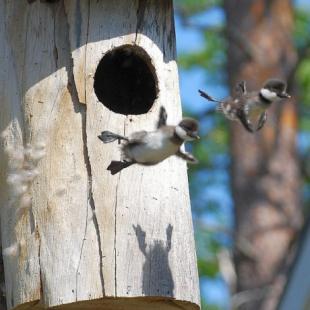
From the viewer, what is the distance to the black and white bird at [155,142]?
480cm

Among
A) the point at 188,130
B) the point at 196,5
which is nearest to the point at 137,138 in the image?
the point at 188,130

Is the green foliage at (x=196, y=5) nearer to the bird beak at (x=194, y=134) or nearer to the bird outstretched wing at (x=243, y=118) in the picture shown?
the bird outstretched wing at (x=243, y=118)

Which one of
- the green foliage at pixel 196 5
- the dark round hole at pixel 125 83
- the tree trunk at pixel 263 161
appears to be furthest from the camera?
the green foliage at pixel 196 5

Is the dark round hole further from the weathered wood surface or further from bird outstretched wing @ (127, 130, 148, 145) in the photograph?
bird outstretched wing @ (127, 130, 148, 145)

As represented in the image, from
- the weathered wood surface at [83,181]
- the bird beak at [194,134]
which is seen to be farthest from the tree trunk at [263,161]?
the bird beak at [194,134]

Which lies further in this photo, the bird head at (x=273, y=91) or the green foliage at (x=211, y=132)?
the green foliage at (x=211, y=132)

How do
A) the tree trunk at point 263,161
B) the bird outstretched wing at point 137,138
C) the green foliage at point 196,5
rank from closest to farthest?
the bird outstretched wing at point 137,138 → the tree trunk at point 263,161 → the green foliage at point 196,5

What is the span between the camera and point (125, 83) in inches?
236

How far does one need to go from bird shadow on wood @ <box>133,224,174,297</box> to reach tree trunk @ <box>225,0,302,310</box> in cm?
456

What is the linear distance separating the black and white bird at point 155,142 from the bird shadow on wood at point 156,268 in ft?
1.19

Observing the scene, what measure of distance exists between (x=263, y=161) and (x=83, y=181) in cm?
543

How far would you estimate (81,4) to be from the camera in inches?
216

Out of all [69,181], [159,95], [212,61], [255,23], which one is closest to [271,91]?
[159,95]

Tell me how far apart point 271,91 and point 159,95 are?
59cm
